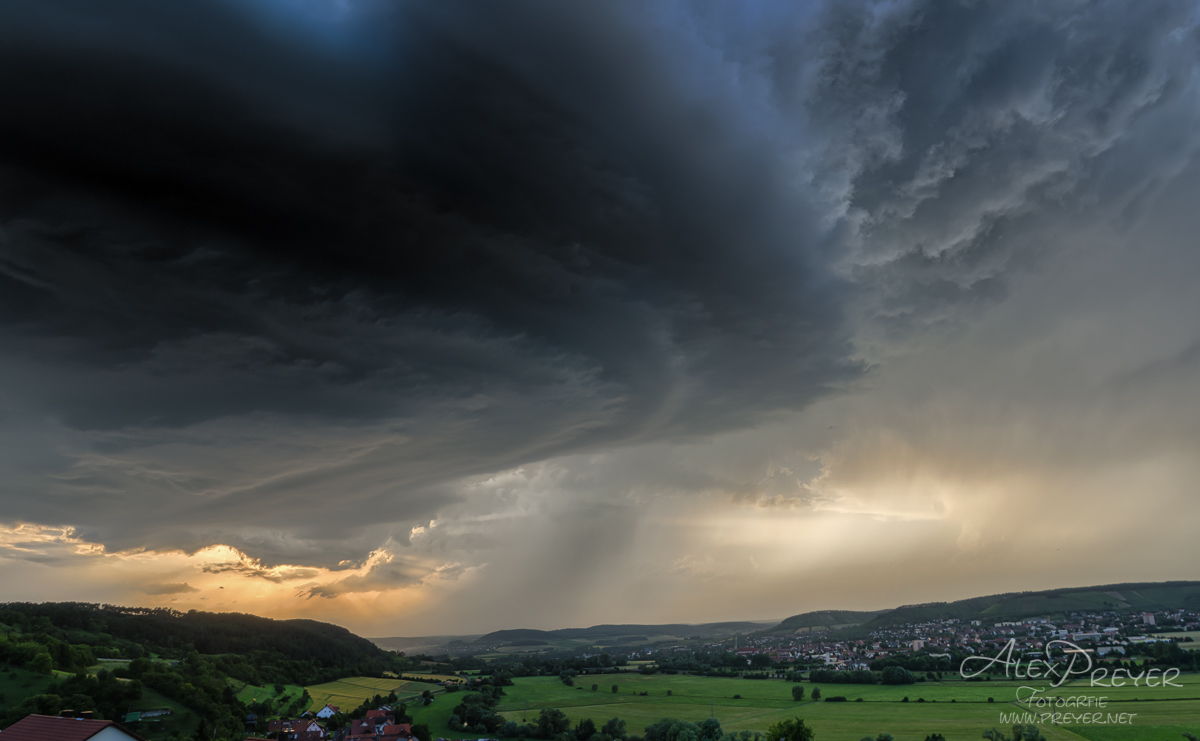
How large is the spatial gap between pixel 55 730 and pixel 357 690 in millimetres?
135572

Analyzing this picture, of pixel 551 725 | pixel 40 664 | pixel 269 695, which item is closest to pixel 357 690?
pixel 269 695

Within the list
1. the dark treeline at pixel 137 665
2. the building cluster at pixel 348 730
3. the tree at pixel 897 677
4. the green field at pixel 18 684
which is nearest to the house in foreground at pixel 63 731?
the dark treeline at pixel 137 665

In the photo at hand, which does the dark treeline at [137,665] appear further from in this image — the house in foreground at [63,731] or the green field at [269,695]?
→ the house in foreground at [63,731]

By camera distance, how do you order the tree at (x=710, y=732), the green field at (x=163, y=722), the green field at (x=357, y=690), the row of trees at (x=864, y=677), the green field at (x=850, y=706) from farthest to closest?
1. the row of trees at (x=864, y=677)
2. the green field at (x=357, y=690)
3. the green field at (x=163, y=722)
4. the green field at (x=850, y=706)
5. the tree at (x=710, y=732)

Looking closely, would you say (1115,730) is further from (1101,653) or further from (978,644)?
(978,644)

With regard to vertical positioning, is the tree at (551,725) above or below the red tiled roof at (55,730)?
below

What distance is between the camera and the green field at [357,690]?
143500mm

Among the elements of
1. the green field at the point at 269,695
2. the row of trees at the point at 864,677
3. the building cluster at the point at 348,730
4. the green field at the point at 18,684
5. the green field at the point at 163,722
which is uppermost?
the green field at the point at 18,684

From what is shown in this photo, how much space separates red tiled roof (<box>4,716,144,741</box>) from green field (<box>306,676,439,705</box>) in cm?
9775

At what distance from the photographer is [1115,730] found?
A: 268 feet

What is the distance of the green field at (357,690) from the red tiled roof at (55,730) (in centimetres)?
9775

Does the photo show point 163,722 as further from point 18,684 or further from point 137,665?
point 18,684

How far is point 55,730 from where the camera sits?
43688 millimetres

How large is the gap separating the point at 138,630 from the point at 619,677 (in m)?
149
